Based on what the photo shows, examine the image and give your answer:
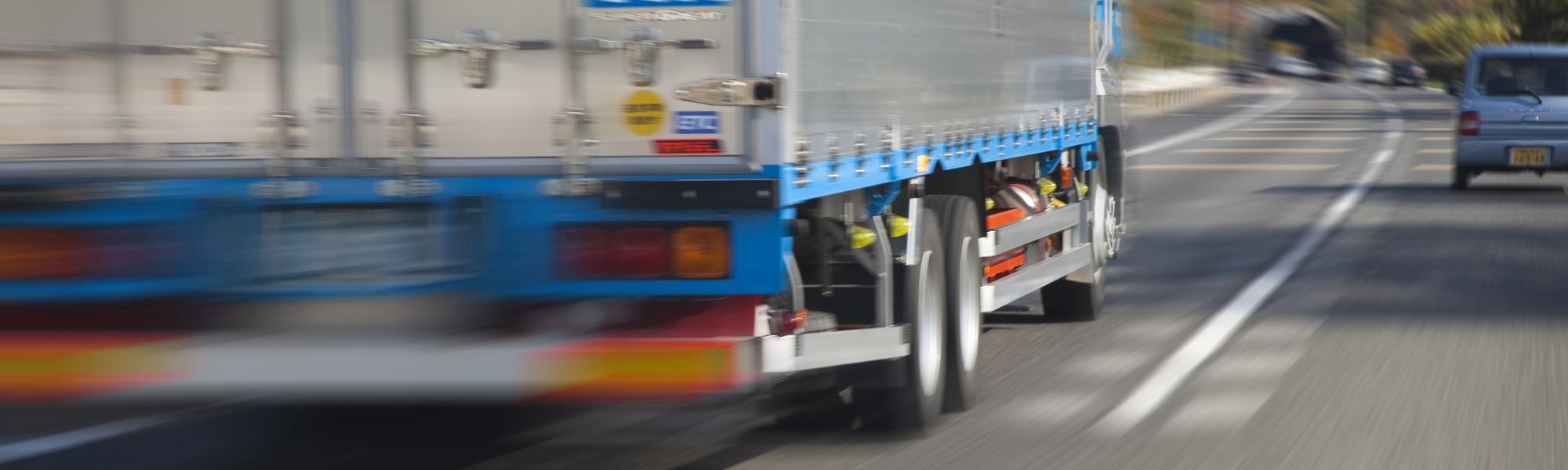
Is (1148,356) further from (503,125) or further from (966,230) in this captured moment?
(503,125)

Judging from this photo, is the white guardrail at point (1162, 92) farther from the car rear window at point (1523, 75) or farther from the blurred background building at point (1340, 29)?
the car rear window at point (1523, 75)

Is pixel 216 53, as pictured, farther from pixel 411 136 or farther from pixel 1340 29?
pixel 1340 29

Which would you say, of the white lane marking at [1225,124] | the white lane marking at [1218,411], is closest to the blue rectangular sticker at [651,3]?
the white lane marking at [1218,411]

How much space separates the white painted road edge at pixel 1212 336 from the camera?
7.56 m

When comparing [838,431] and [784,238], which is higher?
[784,238]

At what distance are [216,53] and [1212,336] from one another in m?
5.55

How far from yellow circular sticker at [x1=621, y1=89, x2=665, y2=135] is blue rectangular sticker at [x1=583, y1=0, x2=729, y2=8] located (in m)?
0.23

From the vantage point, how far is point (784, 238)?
5.83m

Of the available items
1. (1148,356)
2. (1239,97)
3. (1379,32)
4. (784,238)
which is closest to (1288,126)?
(1239,97)

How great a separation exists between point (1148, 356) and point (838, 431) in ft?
8.22

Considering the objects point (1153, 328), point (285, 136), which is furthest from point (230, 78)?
point (1153, 328)

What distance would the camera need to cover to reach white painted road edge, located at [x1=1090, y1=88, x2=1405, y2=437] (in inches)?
298

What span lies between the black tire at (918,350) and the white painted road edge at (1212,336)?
598 mm

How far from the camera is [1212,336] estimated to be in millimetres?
9945
